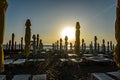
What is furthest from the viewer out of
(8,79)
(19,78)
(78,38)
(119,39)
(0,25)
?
(78,38)

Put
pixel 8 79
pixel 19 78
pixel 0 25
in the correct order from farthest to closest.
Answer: pixel 8 79, pixel 19 78, pixel 0 25

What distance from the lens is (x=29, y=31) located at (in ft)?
48.5

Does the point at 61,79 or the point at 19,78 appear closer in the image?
the point at 19,78

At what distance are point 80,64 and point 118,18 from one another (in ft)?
27.3

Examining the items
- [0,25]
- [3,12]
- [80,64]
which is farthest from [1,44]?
[80,64]

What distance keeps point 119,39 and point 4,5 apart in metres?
3.55

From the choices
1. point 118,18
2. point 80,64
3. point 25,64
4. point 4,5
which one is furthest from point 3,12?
point 80,64

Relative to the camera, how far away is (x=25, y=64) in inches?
510

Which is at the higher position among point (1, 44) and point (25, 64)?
point (1, 44)

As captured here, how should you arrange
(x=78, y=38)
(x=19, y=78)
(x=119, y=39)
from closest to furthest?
(x=119, y=39) → (x=19, y=78) → (x=78, y=38)

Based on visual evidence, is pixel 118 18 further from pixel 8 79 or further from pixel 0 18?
pixel 8 79

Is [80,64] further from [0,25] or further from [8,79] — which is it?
[0,25]

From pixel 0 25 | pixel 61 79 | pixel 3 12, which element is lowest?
pixel 61 79

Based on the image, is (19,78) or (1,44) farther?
(19,78)
